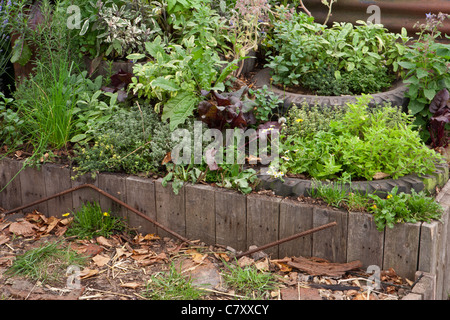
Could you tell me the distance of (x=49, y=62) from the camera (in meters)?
4.49

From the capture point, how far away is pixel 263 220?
3.56 meters

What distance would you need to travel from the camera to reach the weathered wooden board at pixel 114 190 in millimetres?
3924

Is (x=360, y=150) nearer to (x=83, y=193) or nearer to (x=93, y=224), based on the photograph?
(x=93, y=224)

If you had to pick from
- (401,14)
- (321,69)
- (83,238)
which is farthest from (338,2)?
(83,238)

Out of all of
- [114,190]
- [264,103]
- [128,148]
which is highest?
[264,103]

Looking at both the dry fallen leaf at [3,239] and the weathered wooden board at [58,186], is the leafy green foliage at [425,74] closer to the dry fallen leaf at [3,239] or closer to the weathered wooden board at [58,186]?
the weathered wooden board at [58,186]

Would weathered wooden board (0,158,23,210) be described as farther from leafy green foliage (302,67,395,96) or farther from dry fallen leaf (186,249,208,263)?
leafy green foliage (302,67,395,96)

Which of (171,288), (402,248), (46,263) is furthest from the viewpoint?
(46,263)

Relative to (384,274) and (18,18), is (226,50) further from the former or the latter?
(384,274)

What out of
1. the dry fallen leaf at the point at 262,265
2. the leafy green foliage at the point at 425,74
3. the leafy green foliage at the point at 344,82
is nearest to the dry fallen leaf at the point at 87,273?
the dry fallen leaf at the point at 262,265

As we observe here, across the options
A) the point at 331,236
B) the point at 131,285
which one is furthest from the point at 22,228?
the point at 331,236

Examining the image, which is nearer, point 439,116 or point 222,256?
point 222,256

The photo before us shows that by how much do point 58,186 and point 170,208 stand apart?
1.03 meters

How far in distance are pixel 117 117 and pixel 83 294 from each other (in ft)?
5.05
